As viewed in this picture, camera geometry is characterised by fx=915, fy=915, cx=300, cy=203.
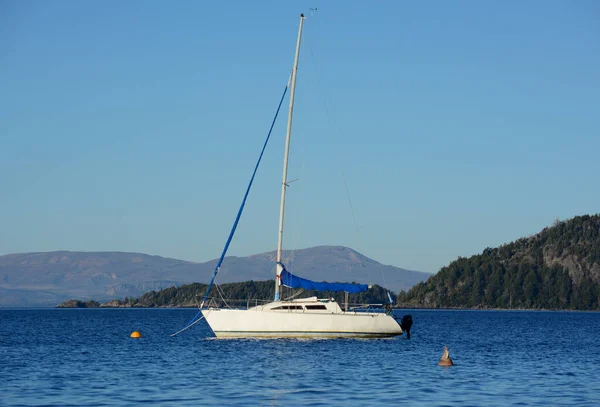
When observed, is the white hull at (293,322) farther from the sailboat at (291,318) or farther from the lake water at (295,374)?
the lake water at (295,374)

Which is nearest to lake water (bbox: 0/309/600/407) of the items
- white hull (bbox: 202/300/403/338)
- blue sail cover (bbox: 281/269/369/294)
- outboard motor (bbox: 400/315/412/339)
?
white hull (bbox: 202/300/403/338)

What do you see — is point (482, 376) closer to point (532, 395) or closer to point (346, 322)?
point (532, 395)

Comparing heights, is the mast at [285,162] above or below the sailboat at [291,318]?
above

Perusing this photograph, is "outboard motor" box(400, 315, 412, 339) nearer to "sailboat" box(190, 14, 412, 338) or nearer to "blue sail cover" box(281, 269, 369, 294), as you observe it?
"sailboat" box(190, 14, 412, 338)

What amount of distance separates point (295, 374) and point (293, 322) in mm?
19314

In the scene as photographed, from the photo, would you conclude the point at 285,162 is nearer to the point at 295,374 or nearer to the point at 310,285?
the point at 310,285

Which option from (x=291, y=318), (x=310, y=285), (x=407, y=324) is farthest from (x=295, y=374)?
(x=407, y=324)

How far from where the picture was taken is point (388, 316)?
2721 inches

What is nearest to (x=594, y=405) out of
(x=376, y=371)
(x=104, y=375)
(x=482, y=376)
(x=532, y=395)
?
(x=532, y=395)

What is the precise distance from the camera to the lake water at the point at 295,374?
123 feet

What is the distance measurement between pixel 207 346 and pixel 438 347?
1769 centimetres

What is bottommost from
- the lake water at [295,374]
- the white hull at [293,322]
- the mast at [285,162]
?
the lake water at [295,374]

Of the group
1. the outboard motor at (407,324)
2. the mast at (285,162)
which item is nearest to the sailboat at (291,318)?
the mast at (285,162)

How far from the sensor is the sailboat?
6569 cm
